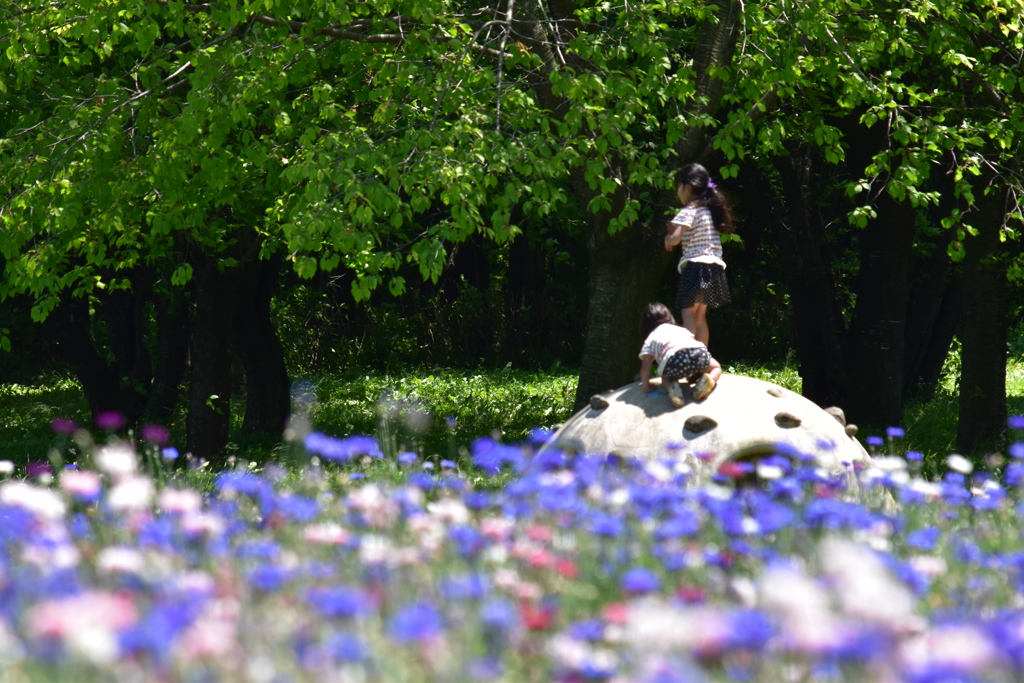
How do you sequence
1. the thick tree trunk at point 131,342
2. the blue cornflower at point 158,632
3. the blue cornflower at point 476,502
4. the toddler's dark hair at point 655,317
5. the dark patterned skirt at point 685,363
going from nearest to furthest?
the blue cornflower at point 158,632
the blue cornflower at point 476,502
the dark patterned skirt at point 685,363
the toddler's dark hair at point 655,317
the thick tree trunk at point 131,342

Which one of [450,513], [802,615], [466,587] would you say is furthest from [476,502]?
[802,615]

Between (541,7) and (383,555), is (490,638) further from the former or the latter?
(541,7)

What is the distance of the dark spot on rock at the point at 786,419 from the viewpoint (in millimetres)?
6707

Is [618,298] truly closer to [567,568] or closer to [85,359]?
[567,568]

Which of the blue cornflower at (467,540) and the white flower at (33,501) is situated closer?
the white flower at (33,501)

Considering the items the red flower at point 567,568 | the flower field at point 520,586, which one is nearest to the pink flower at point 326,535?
the flower field at point 520,586

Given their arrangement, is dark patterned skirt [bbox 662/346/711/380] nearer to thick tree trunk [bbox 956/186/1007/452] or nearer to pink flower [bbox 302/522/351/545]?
pink flower [bbox 302/522/351/545]

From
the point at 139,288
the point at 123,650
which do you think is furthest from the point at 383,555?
the point at 139,288

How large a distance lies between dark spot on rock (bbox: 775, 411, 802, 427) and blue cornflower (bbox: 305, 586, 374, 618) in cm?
448

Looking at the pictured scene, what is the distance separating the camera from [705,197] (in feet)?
26.5

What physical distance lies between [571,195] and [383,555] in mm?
12229

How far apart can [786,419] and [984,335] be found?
548 cm

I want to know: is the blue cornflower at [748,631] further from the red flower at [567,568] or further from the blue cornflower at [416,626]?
the red flower at [567,568]

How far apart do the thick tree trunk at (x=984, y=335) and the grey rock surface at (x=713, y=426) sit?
470cm
